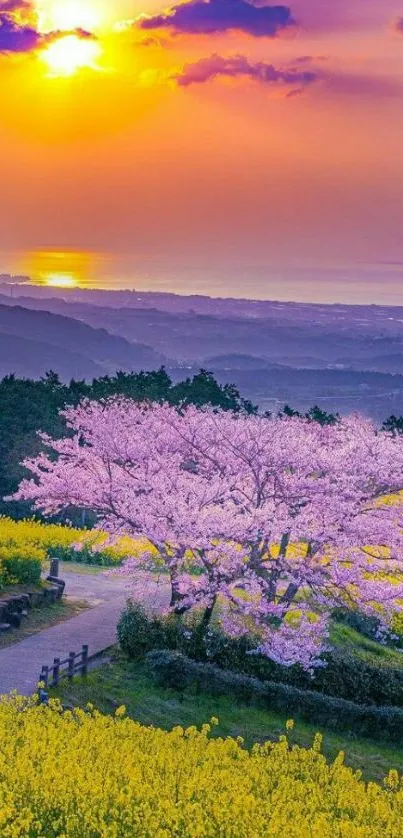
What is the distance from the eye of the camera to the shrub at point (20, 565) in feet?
103

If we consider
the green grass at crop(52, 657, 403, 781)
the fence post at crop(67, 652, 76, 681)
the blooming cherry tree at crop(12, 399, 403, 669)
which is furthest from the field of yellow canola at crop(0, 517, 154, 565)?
the fence post at crop(67, 652, 76, 681)

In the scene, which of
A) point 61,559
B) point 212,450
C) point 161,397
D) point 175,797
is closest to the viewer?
point 175,797

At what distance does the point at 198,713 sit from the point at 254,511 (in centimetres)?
551

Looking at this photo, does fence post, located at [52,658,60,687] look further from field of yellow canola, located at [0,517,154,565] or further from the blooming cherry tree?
field of yellow canola, located at [0,517,154,565]

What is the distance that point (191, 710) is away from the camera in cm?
2522

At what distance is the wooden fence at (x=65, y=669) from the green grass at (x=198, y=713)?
9.3 inches

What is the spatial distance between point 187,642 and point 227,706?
7.48 feet

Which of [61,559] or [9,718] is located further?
[61,559]

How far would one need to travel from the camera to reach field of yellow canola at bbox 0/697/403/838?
14.0 m

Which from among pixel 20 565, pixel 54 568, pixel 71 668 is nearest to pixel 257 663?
pixel 71 668

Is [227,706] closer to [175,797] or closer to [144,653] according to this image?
[144,653]

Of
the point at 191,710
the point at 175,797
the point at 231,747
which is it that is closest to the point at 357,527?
the point at 191,710

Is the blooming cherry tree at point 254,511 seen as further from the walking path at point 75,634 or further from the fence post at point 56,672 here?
the fence post at point 56,672

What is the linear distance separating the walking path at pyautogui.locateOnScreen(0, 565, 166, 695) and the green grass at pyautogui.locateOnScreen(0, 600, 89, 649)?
0.75ft
